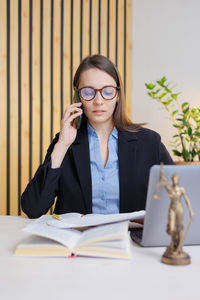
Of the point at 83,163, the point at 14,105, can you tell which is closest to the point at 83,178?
the point at 83,163

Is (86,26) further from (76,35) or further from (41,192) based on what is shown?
(41,192)

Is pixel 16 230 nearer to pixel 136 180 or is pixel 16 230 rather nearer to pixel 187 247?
pixel 187 247

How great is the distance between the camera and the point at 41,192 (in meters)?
1.75

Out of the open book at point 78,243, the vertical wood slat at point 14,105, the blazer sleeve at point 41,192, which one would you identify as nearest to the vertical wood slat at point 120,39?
the vertical wood slat at point 14,105

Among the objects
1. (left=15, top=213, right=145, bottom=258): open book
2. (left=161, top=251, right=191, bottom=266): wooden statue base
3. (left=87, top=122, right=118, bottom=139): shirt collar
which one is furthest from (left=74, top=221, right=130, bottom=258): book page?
(left=87, top=122, right=118, bottom=139): shirt collar

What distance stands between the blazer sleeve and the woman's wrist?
25mm

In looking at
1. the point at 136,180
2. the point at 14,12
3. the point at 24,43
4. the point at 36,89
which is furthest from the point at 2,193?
the point at 136,180

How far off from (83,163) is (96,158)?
0.25 feet

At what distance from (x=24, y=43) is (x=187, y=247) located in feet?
9.64

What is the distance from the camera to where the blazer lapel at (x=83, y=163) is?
184cm

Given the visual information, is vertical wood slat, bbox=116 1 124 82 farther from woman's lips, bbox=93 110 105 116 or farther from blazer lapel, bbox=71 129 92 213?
woman's lips, bbox=93 110 105 116

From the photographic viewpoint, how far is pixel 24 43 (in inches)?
141

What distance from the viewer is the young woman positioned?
179 centimetres

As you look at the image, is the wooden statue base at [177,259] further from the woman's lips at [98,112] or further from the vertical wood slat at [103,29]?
the vertical wood slat at [103,29]
